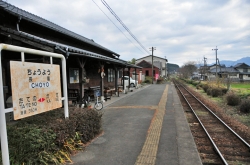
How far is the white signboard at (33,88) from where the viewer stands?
3.29 meters

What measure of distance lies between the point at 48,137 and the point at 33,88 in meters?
1.01

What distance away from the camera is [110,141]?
523cm

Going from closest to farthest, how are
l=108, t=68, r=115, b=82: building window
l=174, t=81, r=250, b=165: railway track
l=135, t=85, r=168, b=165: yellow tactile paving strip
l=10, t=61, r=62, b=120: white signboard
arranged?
l=10, t=61, r=62, b=120: white signboard, l=135, t=85, r=168, b=165: yellow tactile paving strip, l=174, t=81, r=250, b=165: railway track, l=108, t=68, r=115, b=82: building window

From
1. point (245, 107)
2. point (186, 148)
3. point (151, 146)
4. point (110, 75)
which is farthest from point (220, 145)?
point (110, 75)

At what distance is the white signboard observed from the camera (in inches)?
129

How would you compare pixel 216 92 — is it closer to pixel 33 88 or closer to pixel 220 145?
pixel 220 145

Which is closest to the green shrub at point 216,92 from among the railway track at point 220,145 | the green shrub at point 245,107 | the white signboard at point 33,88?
the green shrub at point 245,107

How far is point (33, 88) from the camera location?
12.0 ft

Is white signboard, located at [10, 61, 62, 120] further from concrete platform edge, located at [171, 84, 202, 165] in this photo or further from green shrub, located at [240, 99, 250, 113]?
green shrub, located at [240, 99, 250, 113]

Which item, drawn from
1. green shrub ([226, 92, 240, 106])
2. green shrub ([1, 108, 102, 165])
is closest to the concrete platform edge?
green shrub ([1, 108, 102, 165])

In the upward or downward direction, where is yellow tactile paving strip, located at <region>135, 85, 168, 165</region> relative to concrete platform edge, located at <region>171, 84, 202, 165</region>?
upward

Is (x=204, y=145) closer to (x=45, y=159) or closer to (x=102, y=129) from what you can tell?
(x=102, y=129)

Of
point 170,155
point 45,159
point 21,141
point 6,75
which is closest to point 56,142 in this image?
point 45,159

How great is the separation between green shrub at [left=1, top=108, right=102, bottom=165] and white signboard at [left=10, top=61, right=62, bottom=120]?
0.40 meters
